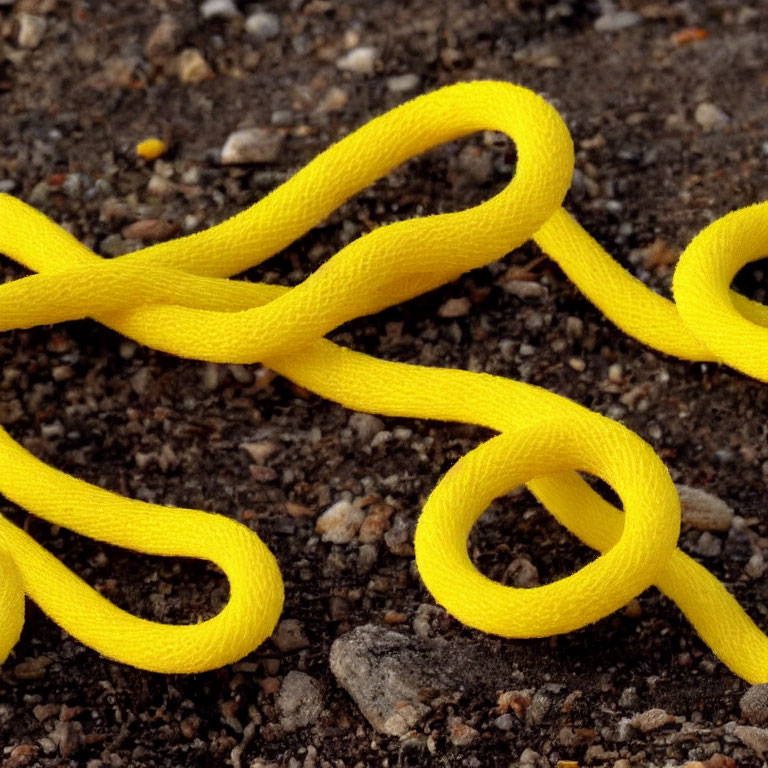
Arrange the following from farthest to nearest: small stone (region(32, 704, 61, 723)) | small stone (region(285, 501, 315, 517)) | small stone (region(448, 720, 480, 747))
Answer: small stone (region(285, 501, 315, 517)), small stone (region(32, 704, 61, 723)), small stone (region(448, 720, 480, 747))

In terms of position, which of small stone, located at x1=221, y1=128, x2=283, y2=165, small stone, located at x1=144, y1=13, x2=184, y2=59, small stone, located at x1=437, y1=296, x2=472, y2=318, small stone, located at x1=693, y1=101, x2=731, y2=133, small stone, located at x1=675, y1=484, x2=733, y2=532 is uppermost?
small stone, located at x1=144, y1=13, x2=184, y2=59

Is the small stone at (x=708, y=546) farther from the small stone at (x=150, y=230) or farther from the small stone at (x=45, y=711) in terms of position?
the small stone at (x=150, y=230)

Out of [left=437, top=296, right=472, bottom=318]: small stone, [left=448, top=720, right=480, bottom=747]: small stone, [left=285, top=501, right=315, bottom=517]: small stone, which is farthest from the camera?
[left=437, top=296, right=472, bottom=318]: small stone

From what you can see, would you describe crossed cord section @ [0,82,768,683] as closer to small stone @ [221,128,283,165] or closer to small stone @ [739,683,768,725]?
small stone @ [739,683,768,725]

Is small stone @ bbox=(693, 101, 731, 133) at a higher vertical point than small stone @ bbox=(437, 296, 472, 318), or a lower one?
higher

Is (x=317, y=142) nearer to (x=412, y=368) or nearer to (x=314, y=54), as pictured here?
(x=314, y=54)

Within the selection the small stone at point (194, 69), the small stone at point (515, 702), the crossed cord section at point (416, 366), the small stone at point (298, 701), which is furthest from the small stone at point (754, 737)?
the small stone at point (194, 69)

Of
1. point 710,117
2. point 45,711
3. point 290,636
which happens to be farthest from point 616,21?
point 45,711

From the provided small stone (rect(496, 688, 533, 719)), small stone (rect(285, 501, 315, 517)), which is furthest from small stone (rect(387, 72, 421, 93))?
small stone (rect(496, 688, 533, 719))
